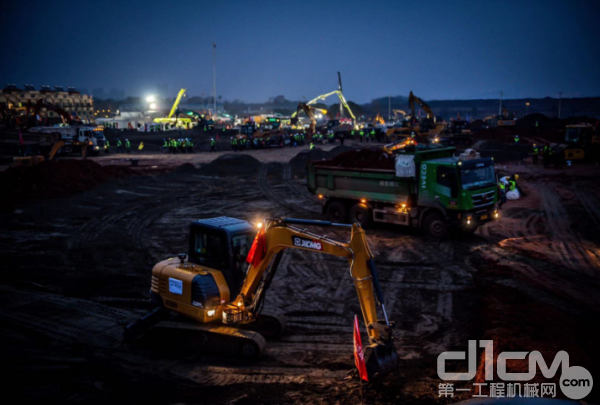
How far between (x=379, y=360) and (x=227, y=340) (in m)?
2.81

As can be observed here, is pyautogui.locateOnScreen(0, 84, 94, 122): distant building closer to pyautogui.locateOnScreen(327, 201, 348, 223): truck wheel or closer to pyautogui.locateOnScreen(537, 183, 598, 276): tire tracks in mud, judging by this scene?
pyautogui.locateOnScreen(327, 201, 348, 223): truck wheel

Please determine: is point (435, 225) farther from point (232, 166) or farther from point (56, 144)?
point (56, 144)

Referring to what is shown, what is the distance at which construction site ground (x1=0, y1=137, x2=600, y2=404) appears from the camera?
23.4ft

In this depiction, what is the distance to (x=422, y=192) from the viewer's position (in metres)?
15.4

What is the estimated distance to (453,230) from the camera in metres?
15.4

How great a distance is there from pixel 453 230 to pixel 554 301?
18.7ft

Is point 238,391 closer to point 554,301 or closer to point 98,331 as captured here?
point 98,331

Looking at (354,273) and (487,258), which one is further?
(487,258)

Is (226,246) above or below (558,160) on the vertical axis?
below

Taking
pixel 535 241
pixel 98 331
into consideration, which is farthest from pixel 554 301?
pixel 98 331

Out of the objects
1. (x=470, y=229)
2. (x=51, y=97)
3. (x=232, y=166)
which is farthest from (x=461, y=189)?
(x=51, y=97)

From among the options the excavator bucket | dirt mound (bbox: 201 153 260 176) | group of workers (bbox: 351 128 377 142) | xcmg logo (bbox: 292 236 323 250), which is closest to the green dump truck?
xcmg logo (bbox: 292 236 323 250)

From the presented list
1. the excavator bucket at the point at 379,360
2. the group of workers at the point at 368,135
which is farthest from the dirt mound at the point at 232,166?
the excavator bucket at the point at 379,360

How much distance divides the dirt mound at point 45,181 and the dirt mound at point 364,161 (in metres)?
13.6
